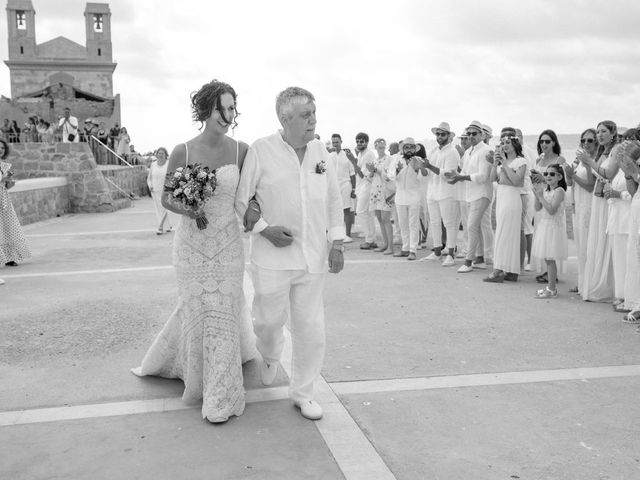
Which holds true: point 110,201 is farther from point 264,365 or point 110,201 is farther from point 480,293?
point 264,365

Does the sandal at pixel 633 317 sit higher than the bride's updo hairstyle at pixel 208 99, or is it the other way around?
the bride's updo hairstyle at pixel 208 99

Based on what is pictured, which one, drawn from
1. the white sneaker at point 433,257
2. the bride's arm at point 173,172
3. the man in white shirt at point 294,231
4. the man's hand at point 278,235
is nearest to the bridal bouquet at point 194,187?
the bride's arm at point 173,172

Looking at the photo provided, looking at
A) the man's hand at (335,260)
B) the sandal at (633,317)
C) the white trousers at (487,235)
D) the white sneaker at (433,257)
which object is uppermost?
the man's hand at (335,260)

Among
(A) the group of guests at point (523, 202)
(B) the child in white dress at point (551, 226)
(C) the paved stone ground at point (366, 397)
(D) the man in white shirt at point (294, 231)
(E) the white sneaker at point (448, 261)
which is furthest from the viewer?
(E) the white sneaker at point (448, 261)

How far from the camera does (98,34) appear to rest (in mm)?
62875

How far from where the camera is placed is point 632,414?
168 inches

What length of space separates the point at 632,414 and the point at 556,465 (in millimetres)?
1036

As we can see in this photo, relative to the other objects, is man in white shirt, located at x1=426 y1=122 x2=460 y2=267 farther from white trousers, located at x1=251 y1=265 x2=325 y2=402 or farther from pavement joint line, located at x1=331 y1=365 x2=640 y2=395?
white trousers, located at x1=251 y1=265 x2=325 y2=402

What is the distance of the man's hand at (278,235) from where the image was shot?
417 centimetres

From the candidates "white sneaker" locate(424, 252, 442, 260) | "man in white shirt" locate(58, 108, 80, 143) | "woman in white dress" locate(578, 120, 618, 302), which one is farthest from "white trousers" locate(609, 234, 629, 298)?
"man in white shirt" locate(58, 108, 80, 143)

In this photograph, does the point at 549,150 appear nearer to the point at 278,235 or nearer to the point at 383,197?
the point at 383,197

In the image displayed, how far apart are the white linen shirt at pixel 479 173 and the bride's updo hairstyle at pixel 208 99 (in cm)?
563

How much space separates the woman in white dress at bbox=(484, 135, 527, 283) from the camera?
8.57 metres

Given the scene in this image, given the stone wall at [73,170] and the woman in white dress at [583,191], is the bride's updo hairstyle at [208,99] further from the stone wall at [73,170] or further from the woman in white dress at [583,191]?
the stone wall at [73,170]
